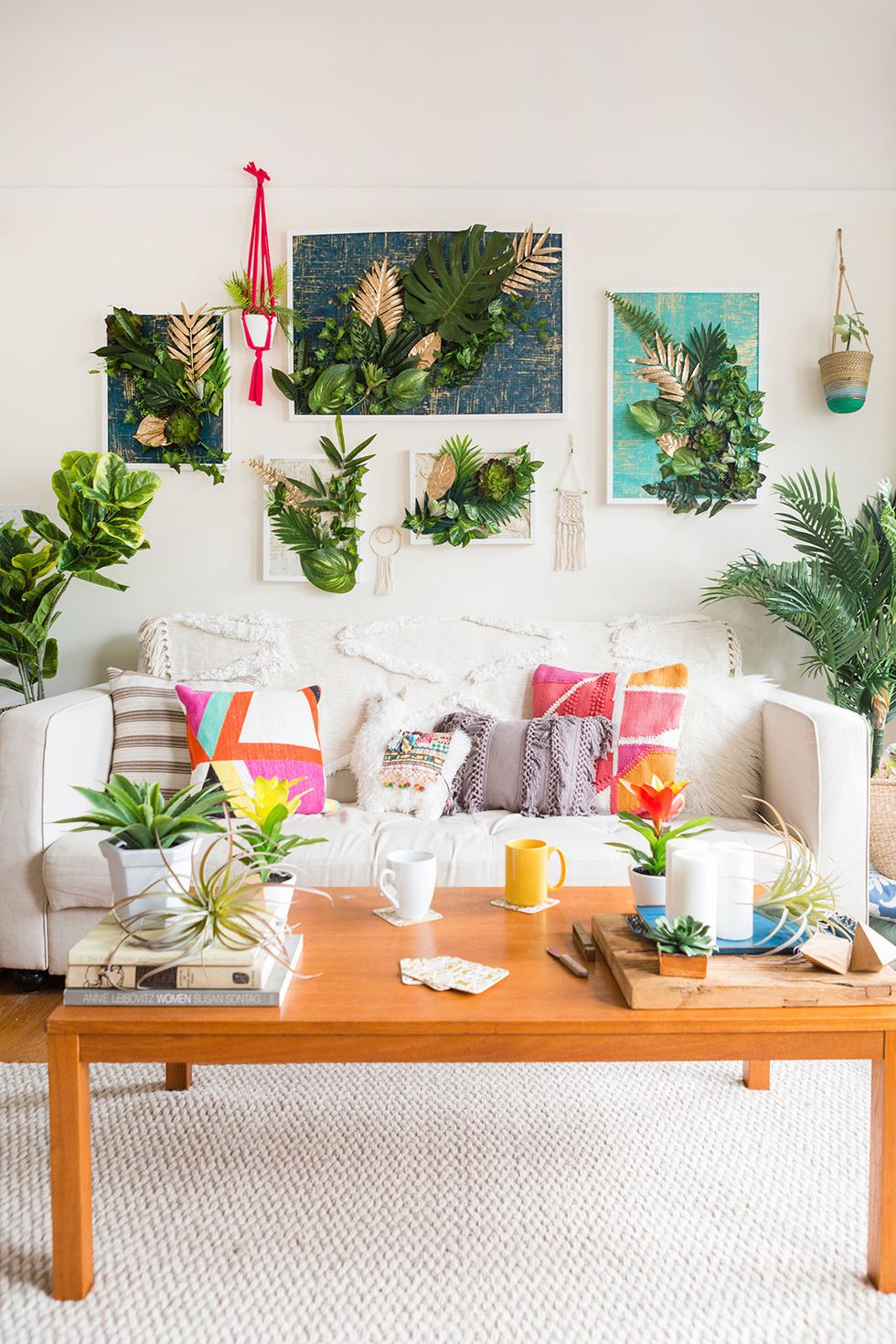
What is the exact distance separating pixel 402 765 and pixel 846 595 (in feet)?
4.47

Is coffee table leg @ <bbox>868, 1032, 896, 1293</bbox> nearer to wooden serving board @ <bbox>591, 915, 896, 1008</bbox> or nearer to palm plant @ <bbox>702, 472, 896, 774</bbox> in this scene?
wooden serving board @ <bbox>591, 915, 896, 1008</bbox>

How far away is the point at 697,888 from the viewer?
1.16m

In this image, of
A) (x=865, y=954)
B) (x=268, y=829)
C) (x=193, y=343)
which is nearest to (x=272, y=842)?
(x=268, y=829)

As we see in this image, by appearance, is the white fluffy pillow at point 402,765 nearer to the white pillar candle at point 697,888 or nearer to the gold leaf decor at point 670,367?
the white pillar candle at point 697,888

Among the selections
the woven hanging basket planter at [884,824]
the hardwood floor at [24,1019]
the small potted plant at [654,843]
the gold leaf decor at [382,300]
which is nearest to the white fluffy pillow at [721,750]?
the woven hanging basket planter at [884,824]

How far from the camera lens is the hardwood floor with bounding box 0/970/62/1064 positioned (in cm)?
183

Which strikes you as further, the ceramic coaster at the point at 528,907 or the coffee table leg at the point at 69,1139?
the ceramic coaster at the point at 528,907

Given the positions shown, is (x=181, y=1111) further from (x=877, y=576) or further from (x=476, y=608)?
(x=877, y=576)

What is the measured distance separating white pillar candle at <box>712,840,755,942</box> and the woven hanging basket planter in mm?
1497

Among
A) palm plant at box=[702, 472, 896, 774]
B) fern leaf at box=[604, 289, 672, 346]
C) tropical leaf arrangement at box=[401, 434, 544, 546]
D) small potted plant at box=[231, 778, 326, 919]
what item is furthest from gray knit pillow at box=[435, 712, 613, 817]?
fern leaf at box=[604, 289, 672, 346]

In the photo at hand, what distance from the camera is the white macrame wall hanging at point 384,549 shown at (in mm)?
2959

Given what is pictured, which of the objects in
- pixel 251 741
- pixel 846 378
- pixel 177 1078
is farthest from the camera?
pixel 846 378

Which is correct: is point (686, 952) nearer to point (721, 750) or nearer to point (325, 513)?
point (721, 750)

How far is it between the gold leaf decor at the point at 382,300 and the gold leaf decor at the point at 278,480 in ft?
1.86
